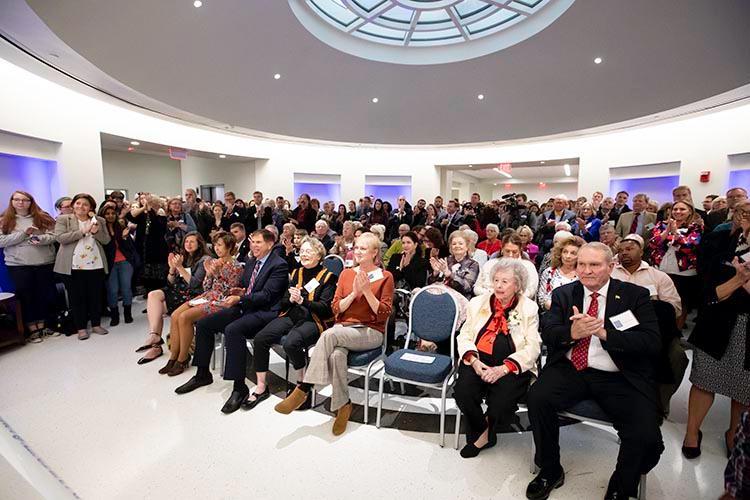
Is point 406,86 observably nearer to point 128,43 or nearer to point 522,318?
point 128,43

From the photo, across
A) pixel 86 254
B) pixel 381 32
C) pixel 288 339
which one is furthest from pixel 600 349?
pixel 381 32

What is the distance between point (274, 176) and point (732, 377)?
39.6 feet

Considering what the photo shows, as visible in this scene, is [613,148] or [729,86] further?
[613,148]

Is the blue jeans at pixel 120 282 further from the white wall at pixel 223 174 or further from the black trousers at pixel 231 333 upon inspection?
the white wall at pixel 223 174

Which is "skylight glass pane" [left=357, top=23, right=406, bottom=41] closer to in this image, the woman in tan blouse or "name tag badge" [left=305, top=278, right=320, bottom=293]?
the woman in tan blouse

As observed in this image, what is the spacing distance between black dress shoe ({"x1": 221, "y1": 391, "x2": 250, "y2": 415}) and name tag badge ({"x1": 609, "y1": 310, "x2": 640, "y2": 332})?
2.69 m

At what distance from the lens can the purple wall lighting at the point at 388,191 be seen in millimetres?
14086

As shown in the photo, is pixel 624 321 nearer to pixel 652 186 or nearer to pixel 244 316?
pixel 244 316

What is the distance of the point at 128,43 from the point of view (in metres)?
4.71

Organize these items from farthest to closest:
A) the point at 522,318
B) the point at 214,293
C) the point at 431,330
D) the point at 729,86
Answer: the point at 729,86
the point at 214,293
the point at 431,330
the point at 522,318

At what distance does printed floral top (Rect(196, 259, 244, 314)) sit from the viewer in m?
3.49

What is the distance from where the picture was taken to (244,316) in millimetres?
3201

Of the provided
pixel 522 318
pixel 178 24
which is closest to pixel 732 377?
pixel 522 318

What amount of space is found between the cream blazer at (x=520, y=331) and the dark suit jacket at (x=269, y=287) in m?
1.68
